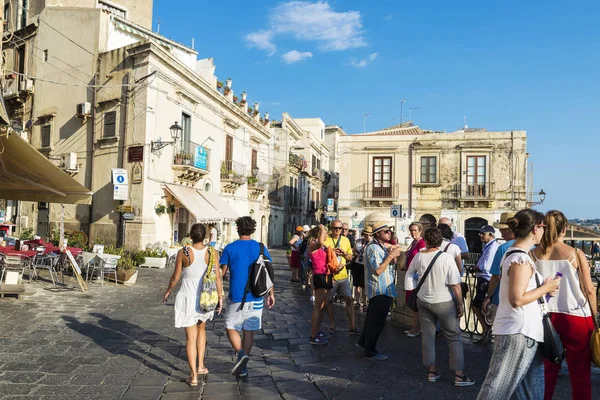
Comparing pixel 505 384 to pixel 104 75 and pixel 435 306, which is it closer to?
pixel 435 306

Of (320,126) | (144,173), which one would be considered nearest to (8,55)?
(144,173)

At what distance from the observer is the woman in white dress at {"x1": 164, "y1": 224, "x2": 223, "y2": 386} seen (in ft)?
14.0

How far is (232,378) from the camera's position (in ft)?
14.7

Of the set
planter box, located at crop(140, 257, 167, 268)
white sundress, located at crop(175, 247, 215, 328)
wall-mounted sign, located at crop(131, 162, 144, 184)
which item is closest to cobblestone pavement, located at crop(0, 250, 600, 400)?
white sundress, located at crop(175, 247, 215, 328)

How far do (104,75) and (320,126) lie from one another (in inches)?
1166

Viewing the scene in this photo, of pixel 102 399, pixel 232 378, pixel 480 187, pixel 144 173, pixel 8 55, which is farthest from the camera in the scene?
pixel 480 187

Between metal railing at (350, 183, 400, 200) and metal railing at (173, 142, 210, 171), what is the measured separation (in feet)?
33.7

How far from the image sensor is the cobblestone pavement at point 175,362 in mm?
4066

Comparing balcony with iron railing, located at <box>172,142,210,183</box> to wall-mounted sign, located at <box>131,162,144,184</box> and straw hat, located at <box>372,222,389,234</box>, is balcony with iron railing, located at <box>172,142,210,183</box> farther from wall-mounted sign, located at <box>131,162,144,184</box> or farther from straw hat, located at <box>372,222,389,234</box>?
straw hat, located at <box>372,222,389,234</box>

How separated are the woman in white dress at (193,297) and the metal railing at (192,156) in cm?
1365

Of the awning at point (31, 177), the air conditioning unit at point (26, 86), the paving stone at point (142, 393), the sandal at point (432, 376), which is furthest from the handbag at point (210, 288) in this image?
the air conditioning unit at point (26, 86)

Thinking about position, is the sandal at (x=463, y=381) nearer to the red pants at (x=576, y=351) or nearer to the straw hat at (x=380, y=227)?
the red pants at (x=576, y=351)

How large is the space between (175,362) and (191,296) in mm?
1133

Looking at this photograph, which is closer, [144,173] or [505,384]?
[505,384]
